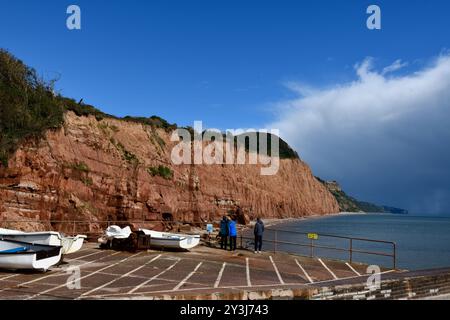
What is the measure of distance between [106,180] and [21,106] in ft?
35.9

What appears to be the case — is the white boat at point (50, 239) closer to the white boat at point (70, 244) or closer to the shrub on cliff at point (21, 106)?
the white boat at point (70, 244)

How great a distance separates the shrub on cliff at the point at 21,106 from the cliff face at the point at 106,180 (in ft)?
2.86

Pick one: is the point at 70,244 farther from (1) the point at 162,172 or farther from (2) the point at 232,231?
(1) the point at 162,172

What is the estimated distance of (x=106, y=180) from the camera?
3425 cm


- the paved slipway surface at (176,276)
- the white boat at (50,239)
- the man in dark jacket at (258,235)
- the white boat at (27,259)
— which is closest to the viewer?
the paved slipway surface at (176,276)

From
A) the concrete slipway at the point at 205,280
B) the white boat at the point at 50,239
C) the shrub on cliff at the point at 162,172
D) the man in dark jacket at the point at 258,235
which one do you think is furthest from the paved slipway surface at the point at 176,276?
the shrub on cliff at the point at 162,172

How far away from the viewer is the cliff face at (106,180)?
24.1 m

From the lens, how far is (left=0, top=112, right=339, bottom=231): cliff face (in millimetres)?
24119

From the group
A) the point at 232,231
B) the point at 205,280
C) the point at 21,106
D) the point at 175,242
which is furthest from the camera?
the point at 21,106

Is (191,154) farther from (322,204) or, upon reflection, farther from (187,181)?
(322,204)

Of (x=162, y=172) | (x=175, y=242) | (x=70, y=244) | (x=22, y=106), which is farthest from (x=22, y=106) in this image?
(x=162, y=172)

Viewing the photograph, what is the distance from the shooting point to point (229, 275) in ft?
40.2

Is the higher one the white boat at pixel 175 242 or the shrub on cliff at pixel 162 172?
the shrub on cliff at pixel 162 172
